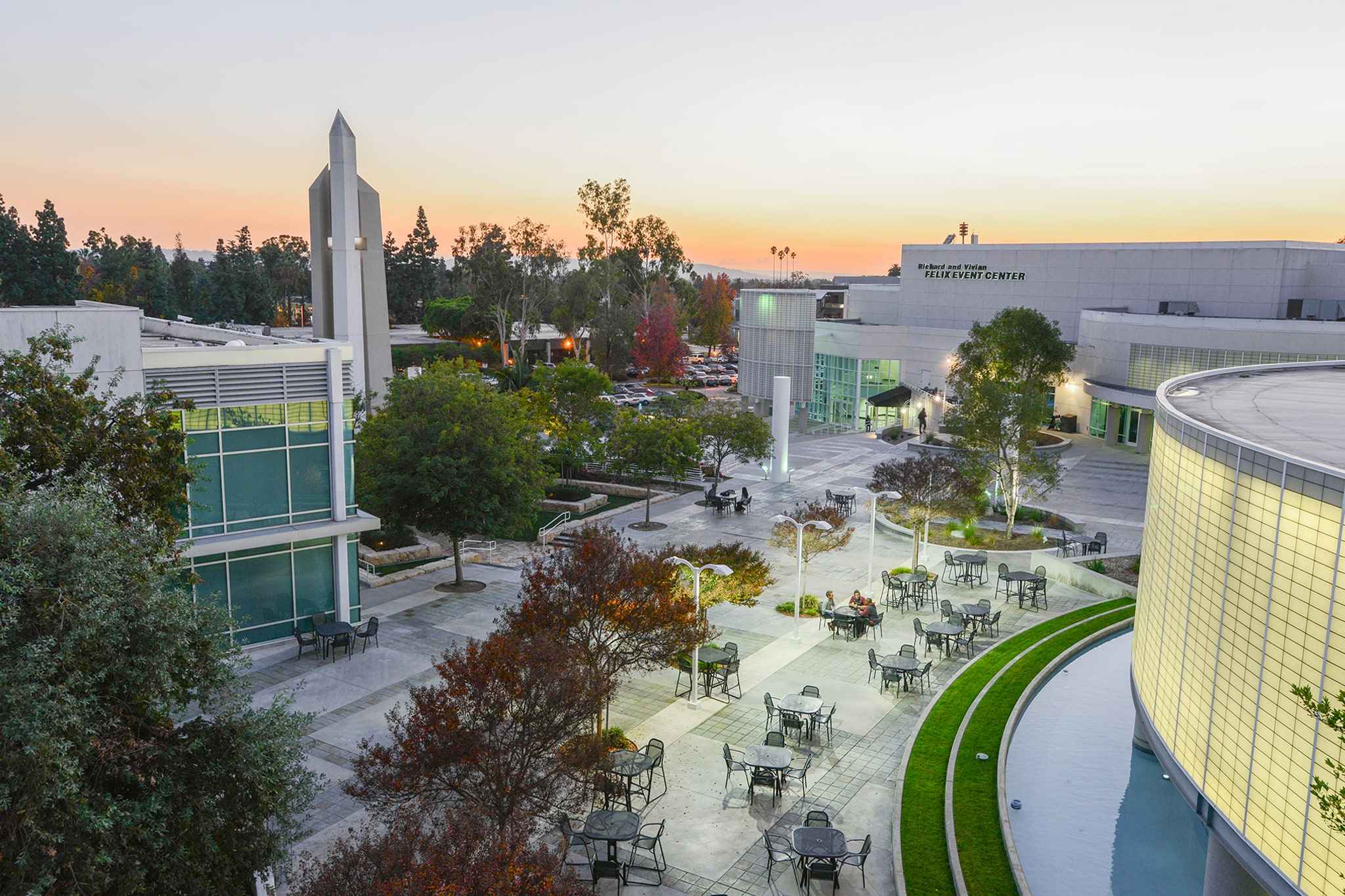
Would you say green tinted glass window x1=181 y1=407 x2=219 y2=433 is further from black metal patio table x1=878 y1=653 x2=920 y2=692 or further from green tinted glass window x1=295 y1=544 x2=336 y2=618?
black metal patio table x1=878 y1=653 x2=920 y2=692

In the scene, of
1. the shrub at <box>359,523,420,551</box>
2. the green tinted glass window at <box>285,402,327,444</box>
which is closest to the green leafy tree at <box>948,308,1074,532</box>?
A: the shrub at <box>359,523,420,551</box>

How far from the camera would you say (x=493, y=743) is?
41.4 feet

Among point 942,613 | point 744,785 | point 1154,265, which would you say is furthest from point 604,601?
point 1154,265

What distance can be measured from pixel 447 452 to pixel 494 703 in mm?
16697

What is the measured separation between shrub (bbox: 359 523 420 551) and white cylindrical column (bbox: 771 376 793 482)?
58.9ft

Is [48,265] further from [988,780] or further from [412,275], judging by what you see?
[988,780]

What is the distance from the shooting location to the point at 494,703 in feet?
41.7

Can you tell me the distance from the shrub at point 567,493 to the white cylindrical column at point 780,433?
29.5 ft

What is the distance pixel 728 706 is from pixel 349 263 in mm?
25275

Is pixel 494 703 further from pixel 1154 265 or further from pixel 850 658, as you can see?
pixel 1154 265

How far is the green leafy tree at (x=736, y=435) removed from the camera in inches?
1660

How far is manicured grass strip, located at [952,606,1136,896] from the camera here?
1443 centimetres

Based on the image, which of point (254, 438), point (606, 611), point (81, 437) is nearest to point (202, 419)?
point (254, 438)

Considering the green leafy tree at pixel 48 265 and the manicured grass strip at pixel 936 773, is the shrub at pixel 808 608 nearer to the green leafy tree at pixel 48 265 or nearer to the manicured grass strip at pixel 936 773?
the manicured grass strip at pixel 936 773
